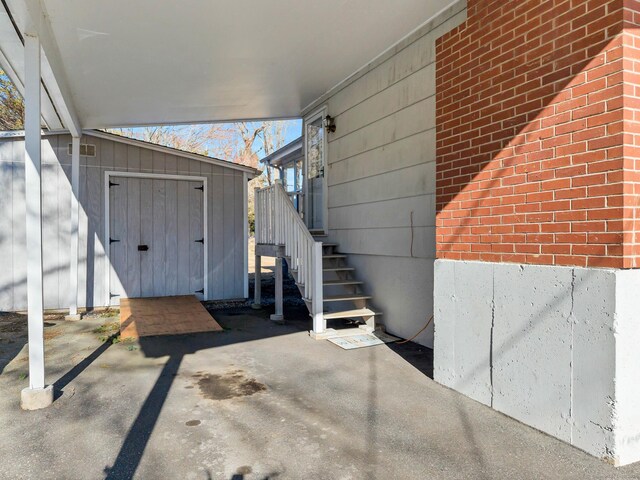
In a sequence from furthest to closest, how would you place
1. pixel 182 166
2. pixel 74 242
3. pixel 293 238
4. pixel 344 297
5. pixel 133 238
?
pixel 182 166, pixel 133 238, pixel 74 242, pixel 293 238, pixel 344 297

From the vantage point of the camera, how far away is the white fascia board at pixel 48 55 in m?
3.09

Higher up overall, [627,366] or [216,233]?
[216,233]

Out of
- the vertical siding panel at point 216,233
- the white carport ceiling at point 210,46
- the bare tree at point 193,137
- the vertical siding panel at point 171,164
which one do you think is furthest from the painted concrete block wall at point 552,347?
the bare tree at point 193,137

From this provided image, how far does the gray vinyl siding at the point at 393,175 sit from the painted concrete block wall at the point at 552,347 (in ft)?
4.08

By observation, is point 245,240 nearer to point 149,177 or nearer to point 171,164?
point 171,164

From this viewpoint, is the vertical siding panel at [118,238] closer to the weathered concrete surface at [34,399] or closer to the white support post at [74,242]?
the white support post at [74,242]

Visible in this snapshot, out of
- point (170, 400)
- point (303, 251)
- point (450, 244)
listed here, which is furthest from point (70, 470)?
point (303, 251)

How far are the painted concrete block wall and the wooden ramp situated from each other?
3379 millimetres

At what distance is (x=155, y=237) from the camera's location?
7703 millimetres

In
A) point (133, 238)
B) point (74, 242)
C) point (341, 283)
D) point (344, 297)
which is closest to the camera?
point (344, 297)

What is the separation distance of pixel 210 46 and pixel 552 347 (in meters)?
4.03

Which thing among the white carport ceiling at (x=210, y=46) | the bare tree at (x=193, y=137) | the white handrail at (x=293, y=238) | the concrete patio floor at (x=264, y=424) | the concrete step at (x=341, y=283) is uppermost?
the bare tree at (x=193, y=137)

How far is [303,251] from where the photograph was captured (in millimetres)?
5379

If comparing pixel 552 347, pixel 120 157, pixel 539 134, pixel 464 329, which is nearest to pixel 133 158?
pixel 120 157
